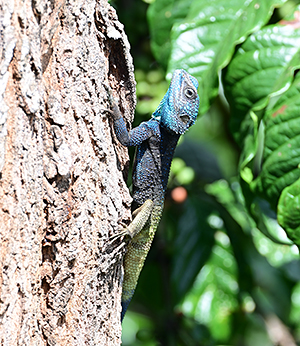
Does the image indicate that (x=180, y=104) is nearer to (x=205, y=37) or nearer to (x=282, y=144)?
(x=205, y=37)

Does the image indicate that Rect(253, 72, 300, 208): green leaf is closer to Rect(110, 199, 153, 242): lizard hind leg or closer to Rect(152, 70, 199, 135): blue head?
Rect(152, 70, 199, 135): blue head

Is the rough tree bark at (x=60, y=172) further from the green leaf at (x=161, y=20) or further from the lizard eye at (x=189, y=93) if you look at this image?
the green leaf at (x=161, y=20)

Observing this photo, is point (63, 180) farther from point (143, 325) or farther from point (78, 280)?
point (143, 325)

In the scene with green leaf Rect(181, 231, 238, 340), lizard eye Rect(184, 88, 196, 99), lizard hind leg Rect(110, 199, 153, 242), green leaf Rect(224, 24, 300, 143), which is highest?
green leaf Rect(224, 24, 300, 143)

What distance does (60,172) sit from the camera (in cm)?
136

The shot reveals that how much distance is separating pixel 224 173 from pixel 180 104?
115 cm

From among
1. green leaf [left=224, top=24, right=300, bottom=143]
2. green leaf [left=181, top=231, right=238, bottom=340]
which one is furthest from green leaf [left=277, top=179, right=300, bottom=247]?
green leaf [left=181, top=231, right=238, bottom=340]

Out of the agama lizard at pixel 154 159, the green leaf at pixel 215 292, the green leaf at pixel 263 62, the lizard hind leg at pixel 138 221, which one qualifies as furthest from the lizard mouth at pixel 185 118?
the green leaf at pixel 215 292

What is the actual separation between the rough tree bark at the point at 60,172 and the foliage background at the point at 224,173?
56 cm

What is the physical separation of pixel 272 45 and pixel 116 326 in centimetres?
143

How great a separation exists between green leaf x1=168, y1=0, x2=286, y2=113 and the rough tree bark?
39cm

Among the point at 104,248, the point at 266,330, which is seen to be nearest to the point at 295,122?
the point at 104,248

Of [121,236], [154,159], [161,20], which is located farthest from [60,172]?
[161,20]

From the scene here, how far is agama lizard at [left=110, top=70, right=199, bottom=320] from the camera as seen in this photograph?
6.73 ft
